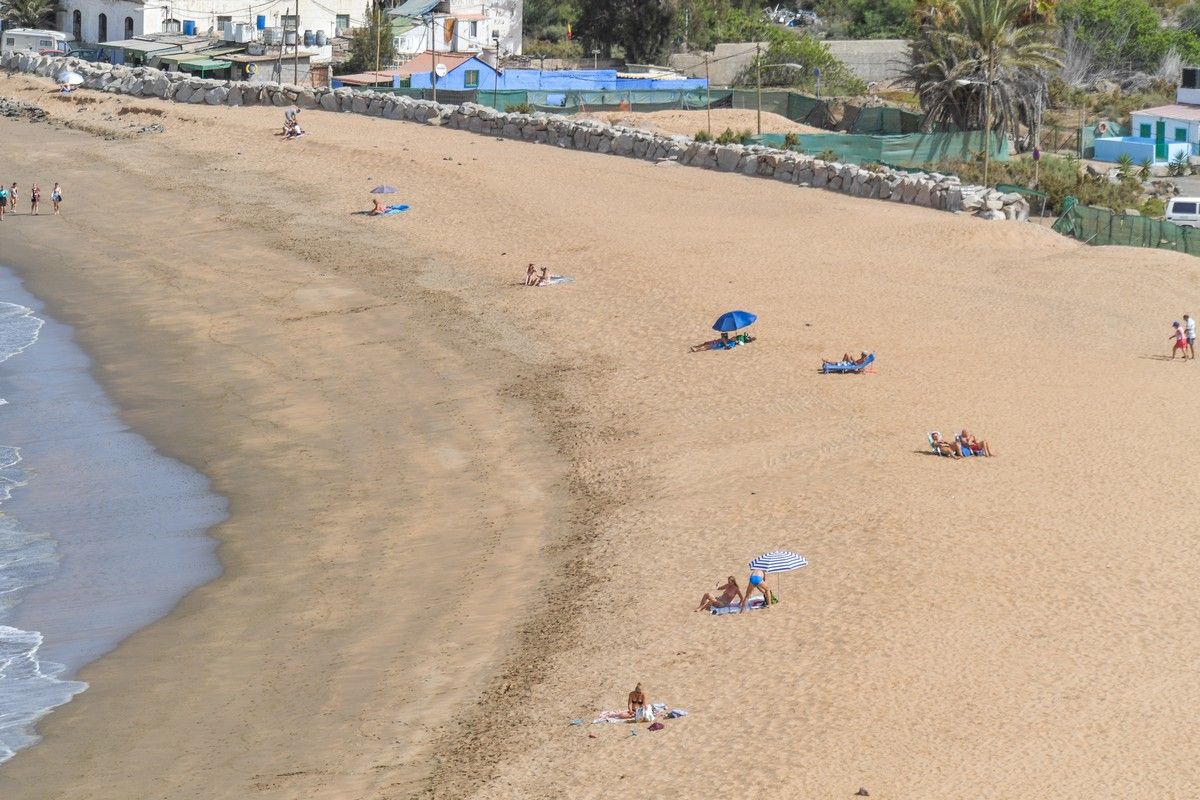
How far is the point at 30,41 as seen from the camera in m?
59.8

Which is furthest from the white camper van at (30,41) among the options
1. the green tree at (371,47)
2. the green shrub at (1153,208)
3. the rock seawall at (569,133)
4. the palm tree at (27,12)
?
the green shrub at (1153,208)

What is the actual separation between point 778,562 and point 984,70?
33629 mm

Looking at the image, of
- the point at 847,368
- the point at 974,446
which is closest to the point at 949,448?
the point at 974,446

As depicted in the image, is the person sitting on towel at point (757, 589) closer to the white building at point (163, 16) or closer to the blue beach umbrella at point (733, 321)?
the blue beach umbrella at point (733, 321)

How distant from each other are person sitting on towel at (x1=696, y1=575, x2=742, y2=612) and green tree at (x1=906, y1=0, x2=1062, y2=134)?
3216 cm

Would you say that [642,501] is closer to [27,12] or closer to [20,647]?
[20,647]

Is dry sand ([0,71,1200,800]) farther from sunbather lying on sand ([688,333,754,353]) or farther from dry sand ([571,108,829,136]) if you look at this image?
dry sand ([571,108,829,136])

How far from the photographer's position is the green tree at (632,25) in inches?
2795

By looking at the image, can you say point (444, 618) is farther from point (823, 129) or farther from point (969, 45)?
point (823, 129)

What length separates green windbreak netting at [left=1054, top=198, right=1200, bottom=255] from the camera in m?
32.8

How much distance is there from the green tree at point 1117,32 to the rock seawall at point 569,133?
33.2 metres

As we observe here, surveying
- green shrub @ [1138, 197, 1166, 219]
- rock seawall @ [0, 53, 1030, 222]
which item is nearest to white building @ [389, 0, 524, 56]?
rock seawall @ [0, 53, 1030, 222]

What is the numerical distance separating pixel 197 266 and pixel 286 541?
50.9 feet

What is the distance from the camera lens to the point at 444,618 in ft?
54.6
